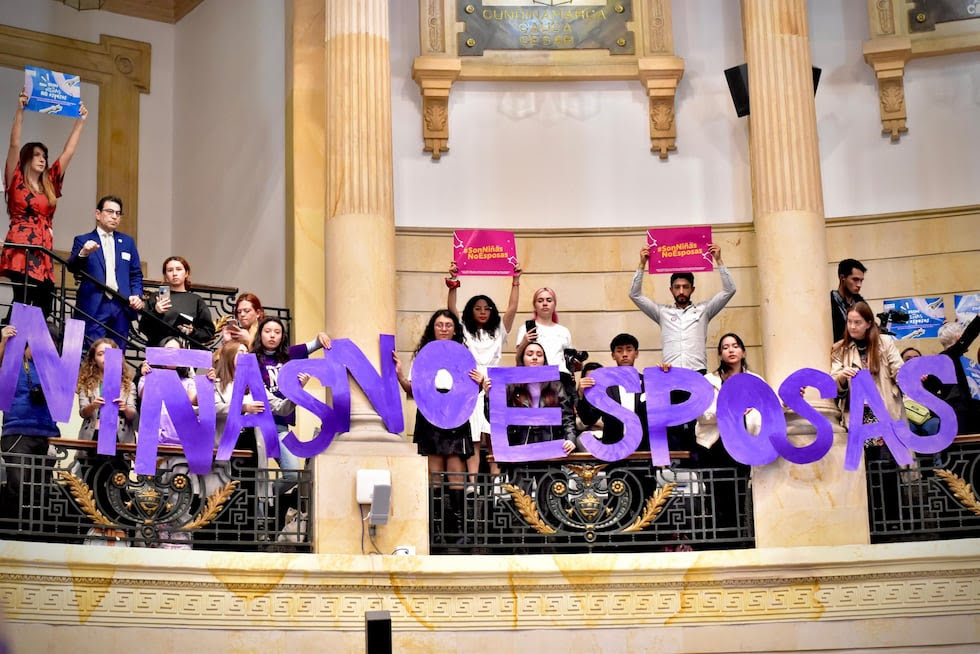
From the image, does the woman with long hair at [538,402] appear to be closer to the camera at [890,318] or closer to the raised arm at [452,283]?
the raised arm at [452,283]

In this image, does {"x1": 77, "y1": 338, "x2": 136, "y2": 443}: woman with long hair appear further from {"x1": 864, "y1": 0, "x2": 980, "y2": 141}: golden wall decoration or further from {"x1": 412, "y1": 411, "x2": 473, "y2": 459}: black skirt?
{"x1": 864, "y1": 0, "x2": 980, "y2": 141}: golden wall decoration

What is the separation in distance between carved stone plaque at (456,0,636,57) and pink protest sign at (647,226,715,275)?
384 cm

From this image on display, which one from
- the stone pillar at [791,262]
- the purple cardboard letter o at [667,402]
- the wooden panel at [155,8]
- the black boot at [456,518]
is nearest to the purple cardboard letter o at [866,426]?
the stone pillar at [791,262]

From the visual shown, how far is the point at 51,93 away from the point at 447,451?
4.74 meters

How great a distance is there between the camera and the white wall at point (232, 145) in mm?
17031

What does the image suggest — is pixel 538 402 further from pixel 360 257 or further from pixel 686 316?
pixel 360 257

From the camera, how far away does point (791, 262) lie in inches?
566

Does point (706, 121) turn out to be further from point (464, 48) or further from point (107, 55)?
point (107, 55)

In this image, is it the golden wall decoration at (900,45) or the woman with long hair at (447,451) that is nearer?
the woman with long hair at (447,451)

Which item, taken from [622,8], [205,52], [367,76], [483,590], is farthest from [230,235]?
[483,590]

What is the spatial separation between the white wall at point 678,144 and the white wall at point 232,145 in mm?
1337

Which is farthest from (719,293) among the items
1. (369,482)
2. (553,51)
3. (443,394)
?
(553,51)

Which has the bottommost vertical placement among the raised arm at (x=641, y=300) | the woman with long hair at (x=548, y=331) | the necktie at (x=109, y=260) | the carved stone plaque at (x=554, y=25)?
the woman with long hair at (x=548, y=331)

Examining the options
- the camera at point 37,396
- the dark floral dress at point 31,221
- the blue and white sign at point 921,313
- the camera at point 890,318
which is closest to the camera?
the camera at point 37,396
